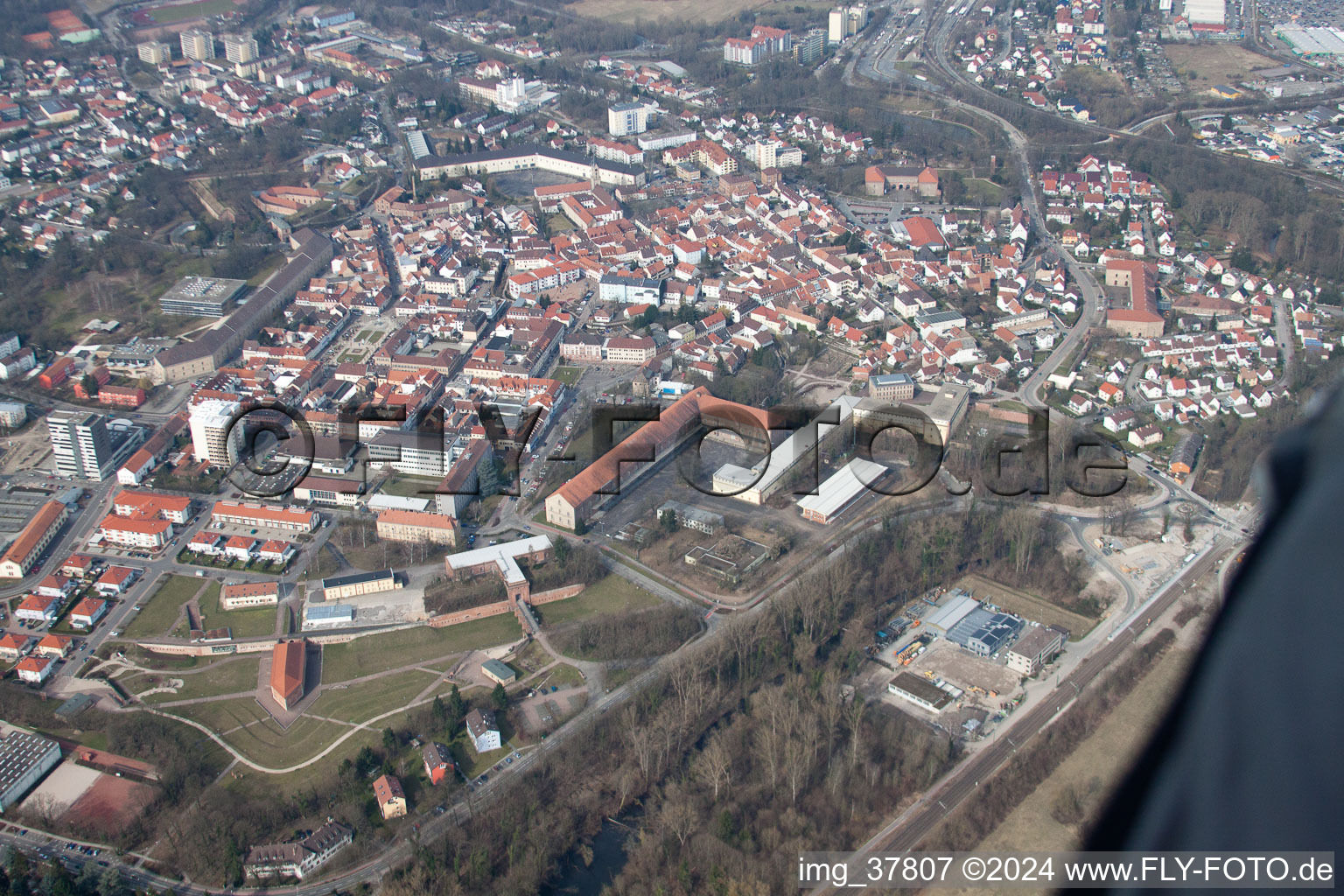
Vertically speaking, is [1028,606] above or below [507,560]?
below

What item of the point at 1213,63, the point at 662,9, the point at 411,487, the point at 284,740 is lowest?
the point at 284,740

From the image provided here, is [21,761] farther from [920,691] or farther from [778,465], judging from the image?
[778,465]

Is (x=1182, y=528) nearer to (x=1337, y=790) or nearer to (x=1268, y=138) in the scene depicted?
(x=1337, y=790)

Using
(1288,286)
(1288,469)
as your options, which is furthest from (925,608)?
(1288,469)

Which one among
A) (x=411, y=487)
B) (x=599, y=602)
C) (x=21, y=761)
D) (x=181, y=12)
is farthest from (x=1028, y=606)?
(x=181, y=12)

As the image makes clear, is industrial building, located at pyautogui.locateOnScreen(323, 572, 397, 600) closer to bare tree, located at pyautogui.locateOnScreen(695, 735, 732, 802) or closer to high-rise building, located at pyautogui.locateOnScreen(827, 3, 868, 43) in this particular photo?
bare tree, located at pyautogui.locateOnScreen(695, 735, 732, 802)

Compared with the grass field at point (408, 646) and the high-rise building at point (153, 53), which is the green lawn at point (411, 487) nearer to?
the grass field at point (408, 646)
